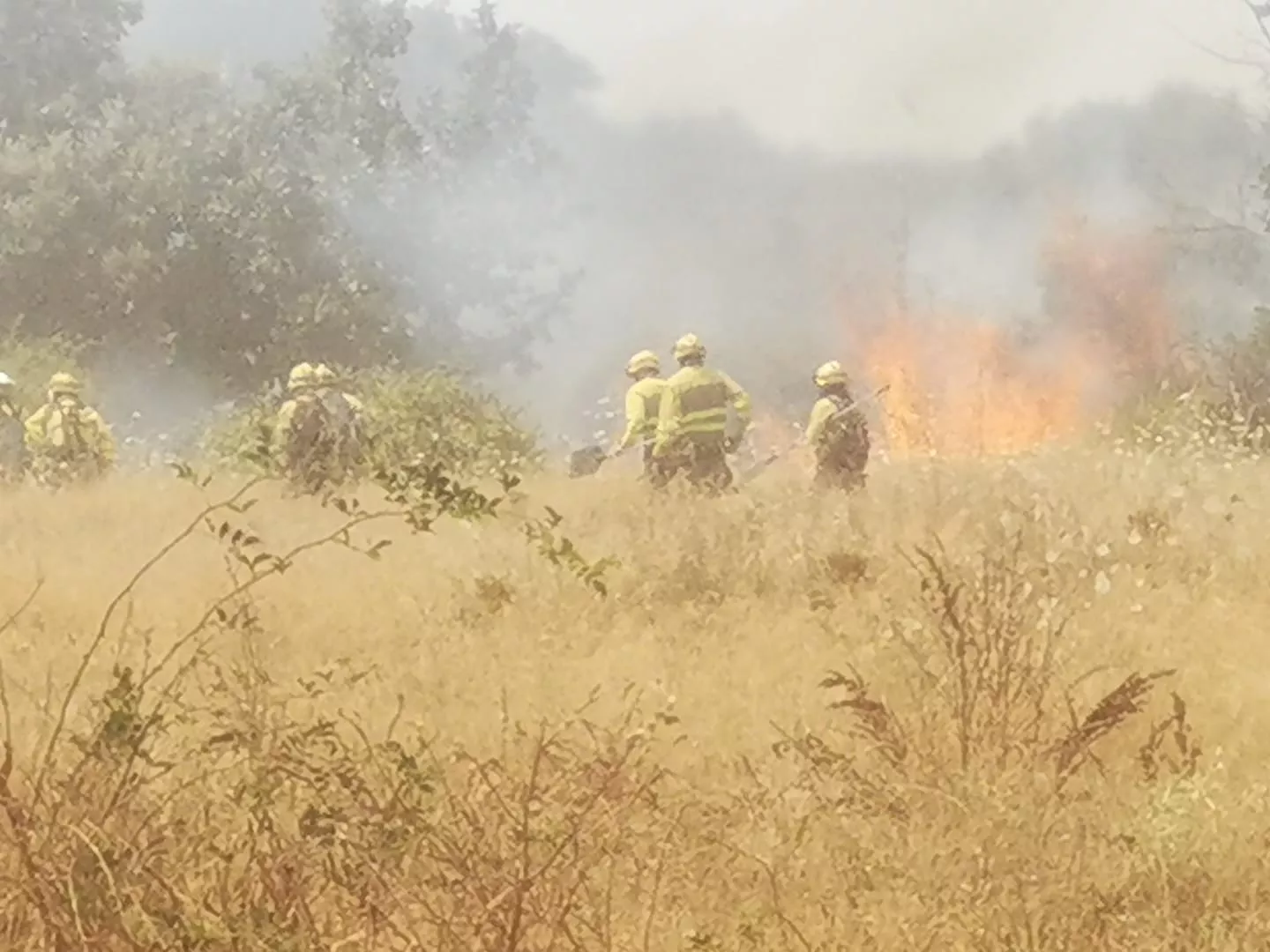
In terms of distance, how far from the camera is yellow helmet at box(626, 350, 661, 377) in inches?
236

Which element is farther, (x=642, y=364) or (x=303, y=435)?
(x=642, y=364)

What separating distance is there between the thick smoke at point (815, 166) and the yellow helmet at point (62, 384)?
1.31 metres

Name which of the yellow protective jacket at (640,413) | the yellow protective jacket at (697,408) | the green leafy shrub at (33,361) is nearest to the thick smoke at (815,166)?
the yellow protective jacket at (640,413)

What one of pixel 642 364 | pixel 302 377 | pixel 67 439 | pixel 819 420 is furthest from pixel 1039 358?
pixel 67 439

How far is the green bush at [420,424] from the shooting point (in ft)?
12.4

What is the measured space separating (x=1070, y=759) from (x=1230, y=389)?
3214mm

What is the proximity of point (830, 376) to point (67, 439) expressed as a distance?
289 centimetres

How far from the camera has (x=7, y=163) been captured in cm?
567

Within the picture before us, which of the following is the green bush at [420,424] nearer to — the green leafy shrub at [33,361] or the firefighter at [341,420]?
the firefighter at [341,420]

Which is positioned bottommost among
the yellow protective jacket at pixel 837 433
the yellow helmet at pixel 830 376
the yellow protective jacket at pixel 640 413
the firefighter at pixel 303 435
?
the firefighter at pixel 303 435

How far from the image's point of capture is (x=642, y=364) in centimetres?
602

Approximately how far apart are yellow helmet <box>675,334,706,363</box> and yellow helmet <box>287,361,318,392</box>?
4.86ft

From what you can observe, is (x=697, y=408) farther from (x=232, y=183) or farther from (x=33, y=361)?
(x=33, y=361)

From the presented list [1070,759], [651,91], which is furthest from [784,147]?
[1070,759]
